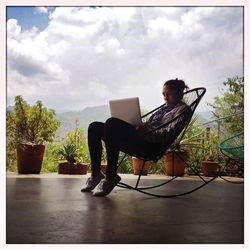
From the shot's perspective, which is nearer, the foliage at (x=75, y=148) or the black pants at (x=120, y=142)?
the black pants at (x=120, y=142)

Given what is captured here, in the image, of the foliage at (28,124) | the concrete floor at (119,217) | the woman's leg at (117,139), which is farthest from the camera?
the foliage at (28,124)

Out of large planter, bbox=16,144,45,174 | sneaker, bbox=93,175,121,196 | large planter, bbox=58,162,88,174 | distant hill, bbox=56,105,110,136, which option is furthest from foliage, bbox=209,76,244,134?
sneaker, bbox=93,175,121,196

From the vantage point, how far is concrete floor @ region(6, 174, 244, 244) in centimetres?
221

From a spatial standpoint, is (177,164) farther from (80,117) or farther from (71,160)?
(80,117)

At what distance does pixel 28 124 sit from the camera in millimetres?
5520

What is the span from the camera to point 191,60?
20.4ft

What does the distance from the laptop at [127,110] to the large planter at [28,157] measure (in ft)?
6.24

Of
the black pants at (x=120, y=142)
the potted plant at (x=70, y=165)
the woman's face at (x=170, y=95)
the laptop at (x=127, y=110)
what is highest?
the woman's face at (x=170, y=95)

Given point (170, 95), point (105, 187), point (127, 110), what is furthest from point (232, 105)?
point (105, 187)

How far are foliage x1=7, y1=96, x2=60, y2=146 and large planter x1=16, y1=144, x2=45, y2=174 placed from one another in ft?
0.80

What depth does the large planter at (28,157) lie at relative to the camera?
5.20 metres

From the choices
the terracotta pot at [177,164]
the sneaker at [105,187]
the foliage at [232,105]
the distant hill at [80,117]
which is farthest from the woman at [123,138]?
the distant hill at [80,117]

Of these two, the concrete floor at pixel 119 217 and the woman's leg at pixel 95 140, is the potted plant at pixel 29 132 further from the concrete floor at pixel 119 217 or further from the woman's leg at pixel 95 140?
the woman's leg at pixel 95 140

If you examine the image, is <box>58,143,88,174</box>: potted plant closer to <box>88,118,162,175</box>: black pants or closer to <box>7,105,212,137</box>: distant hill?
<box>7,105,212,137</box>: distant hill
